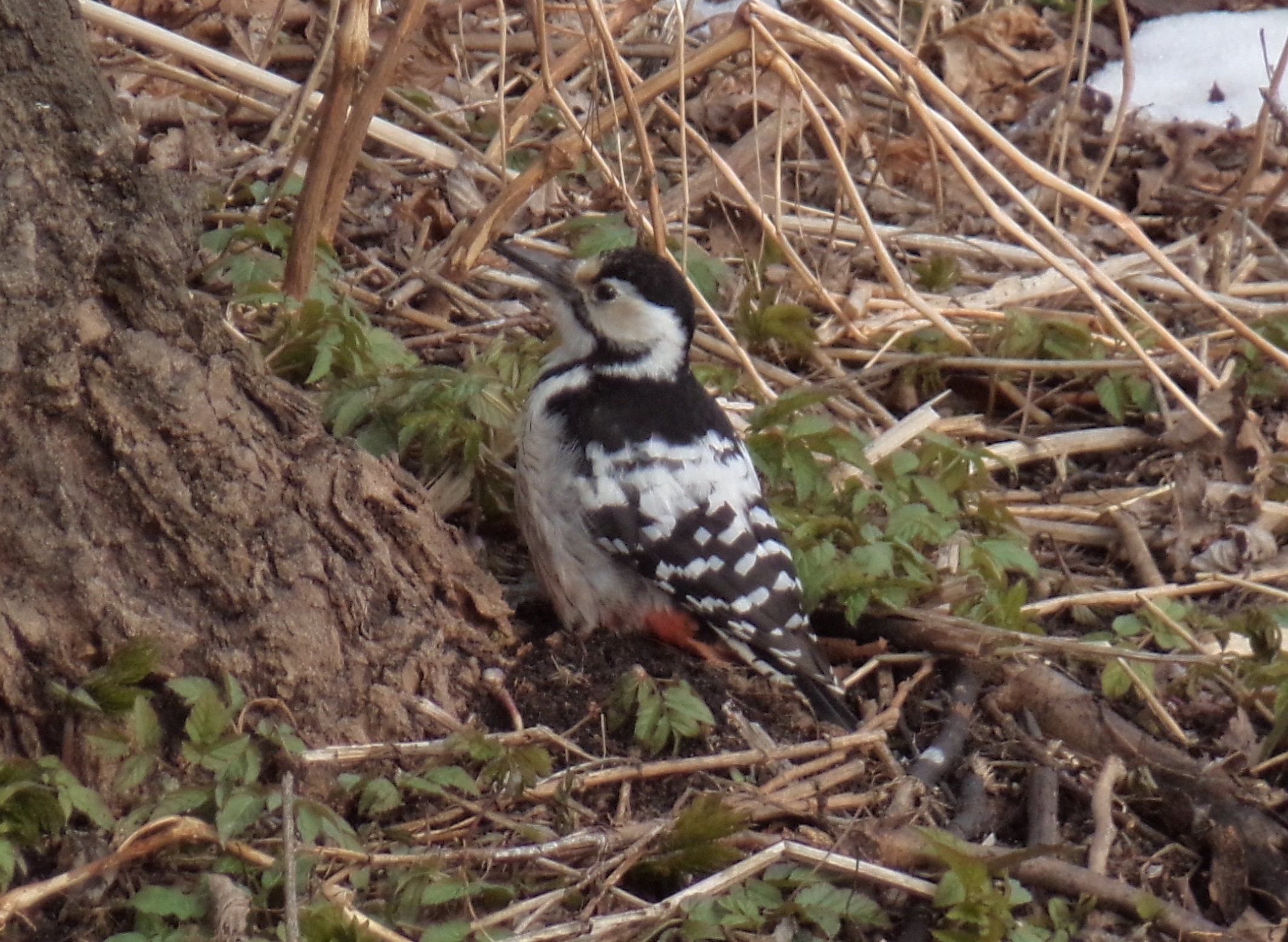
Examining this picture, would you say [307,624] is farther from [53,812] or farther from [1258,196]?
[1258,196]

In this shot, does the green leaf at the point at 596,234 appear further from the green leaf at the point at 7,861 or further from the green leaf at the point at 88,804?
the green leaf at the point at 7,861

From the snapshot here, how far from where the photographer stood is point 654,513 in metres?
3.88

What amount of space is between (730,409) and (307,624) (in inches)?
73.0

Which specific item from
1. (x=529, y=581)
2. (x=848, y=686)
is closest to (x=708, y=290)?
(x=529, y=581)

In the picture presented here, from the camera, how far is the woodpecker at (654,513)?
3727 mm

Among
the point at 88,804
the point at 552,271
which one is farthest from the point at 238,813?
the point at 552,271

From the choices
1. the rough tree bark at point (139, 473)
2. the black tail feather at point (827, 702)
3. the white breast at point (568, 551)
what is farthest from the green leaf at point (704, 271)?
the rough tree bark at point (139, 473)

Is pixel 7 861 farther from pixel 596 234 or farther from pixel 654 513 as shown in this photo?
pixel 596 234

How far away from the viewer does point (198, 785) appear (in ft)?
9.45

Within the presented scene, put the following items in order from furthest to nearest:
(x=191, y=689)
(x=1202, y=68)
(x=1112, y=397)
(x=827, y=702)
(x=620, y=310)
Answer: (x=1202, y=68), (x=1112, y=397), (x=620, y=310), (x=827, y=702), (x=191, y=689)

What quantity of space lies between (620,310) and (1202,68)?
3626 millimetres

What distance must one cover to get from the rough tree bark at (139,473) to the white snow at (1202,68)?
4.34 m

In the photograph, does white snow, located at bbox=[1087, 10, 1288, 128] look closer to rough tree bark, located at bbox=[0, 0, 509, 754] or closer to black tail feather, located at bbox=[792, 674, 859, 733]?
black tail feather, located at bbox=[792, 674, 859, 733]

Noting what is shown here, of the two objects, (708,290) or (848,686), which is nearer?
(848,686)
